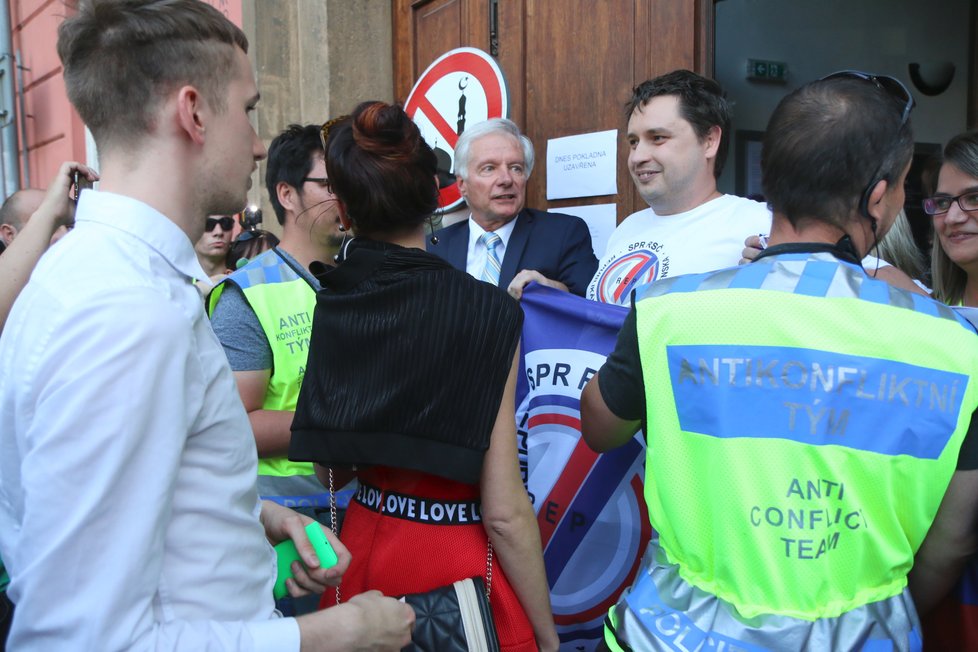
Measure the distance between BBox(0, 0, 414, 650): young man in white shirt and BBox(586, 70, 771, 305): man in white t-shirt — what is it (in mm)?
1596

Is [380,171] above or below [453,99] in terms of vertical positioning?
below

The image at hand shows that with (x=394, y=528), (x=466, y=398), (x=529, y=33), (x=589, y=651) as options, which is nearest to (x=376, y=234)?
(x=466, y=398)

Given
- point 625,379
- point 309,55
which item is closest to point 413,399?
point 625,379

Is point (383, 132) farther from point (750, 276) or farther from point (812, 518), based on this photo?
point (812, 518)

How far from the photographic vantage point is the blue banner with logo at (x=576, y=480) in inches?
81.0

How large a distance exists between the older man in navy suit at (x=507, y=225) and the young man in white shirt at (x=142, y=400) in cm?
207

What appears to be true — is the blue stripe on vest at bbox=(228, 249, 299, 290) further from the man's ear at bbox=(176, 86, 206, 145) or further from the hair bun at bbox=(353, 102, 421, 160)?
the man's ear at bbox=(176, 86, 206, 145)

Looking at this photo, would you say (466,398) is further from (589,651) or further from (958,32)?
(958,32)

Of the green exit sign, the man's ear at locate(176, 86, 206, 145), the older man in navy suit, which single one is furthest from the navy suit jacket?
the green exit sign

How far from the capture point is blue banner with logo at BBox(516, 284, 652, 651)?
206 cm

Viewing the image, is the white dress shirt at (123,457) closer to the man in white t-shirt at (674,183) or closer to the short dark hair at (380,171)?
the short dark hair at (380,171)

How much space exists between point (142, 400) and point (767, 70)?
5.61 metres

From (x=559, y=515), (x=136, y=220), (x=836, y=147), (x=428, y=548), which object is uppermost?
(x=836, y=147)

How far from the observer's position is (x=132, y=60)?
1.10 m
